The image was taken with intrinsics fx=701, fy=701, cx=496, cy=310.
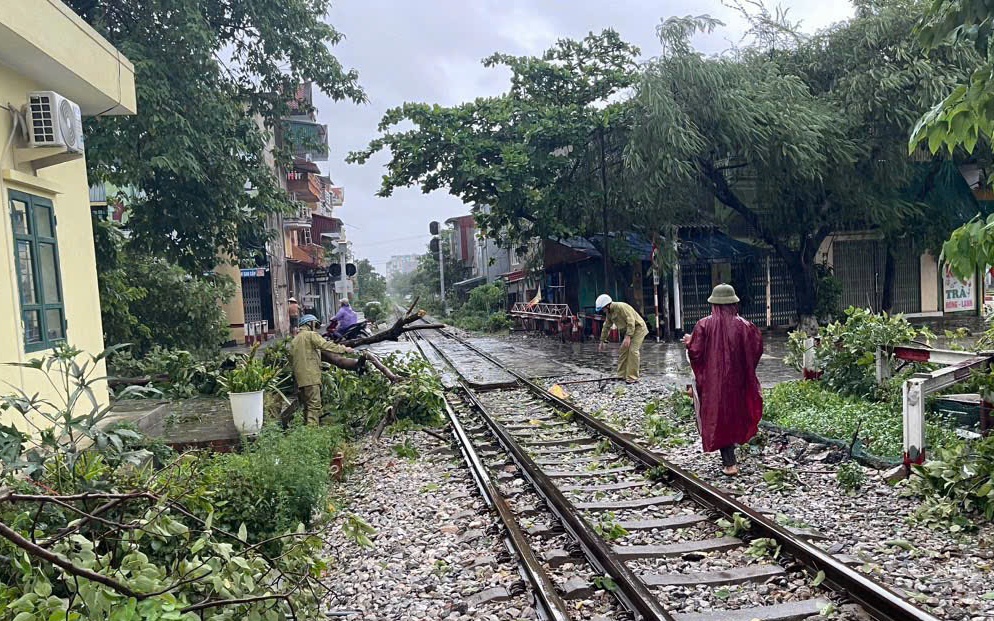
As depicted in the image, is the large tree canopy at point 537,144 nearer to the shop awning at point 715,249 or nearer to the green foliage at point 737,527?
the shop awning at point 715,249

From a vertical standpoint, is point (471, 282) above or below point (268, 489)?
above

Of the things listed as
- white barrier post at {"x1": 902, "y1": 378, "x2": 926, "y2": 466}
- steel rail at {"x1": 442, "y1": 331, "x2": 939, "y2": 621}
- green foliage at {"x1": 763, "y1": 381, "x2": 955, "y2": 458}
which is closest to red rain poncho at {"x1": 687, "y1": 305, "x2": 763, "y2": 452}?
steel rail at {"x1": 442, "y1": 331, "x2": 939, "y2": 621}

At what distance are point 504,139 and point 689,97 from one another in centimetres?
601

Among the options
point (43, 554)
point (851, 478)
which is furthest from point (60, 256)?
point (851, 478)

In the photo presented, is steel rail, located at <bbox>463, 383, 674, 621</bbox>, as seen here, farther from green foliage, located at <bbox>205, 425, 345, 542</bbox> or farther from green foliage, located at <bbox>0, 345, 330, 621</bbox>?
green foliage, located at <bbox>205, 425, 345, 542</bbox>

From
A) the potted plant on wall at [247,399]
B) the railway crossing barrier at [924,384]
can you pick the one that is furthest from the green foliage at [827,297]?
the potted plant on wall at [247,399]

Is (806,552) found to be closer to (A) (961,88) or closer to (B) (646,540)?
(B) (646,540)

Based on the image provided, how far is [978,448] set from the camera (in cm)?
547

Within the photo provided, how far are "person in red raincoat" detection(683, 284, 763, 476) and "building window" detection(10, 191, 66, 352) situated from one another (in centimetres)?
659

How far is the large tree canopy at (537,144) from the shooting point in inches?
825

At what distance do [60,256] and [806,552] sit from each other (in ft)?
25.5

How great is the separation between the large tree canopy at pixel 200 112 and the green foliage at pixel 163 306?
30.0 inches

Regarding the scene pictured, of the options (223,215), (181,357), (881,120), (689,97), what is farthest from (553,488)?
(881,120)

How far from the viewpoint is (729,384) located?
21.9ft
